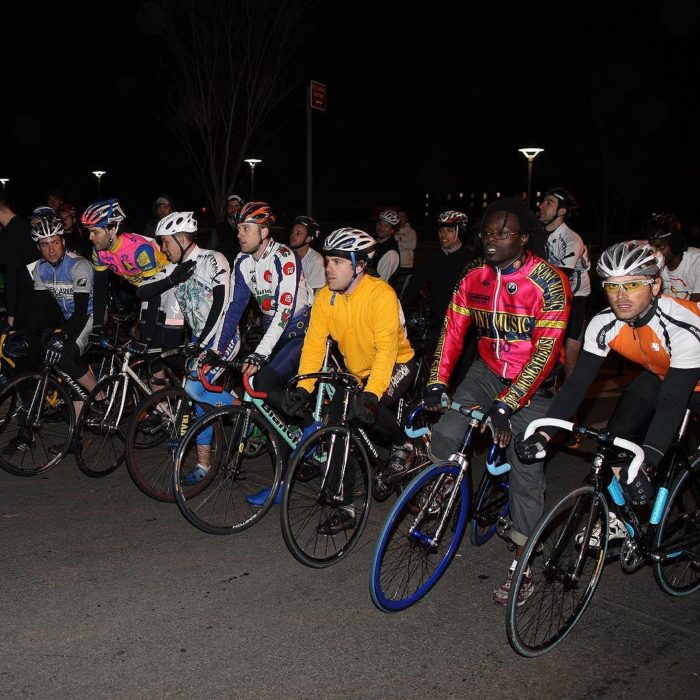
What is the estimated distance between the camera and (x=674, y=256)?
757 cm

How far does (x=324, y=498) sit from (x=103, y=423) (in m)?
2.36

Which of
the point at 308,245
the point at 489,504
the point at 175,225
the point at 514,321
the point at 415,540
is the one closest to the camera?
the point at 415,540

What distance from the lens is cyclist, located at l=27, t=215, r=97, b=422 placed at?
694cm

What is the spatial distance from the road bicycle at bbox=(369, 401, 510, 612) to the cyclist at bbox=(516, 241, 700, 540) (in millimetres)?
472

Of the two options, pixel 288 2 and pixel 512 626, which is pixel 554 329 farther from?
pixel 288 2

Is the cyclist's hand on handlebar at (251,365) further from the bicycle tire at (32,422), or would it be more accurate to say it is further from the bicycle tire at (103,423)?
the bicycle tire at (32,422)

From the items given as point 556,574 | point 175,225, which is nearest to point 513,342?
point 556,574

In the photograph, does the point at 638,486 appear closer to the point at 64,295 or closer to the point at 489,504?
the point at 489,504

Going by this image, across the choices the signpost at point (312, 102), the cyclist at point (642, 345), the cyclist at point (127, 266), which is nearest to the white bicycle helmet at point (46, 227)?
the cyclist at point (127, 266)

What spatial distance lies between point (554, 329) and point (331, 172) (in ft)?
184

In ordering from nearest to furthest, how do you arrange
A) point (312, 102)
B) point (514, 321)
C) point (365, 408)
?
point (514, 321) < point (365, 408) < point (312, 102)

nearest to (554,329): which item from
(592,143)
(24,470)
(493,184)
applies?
(24,470)

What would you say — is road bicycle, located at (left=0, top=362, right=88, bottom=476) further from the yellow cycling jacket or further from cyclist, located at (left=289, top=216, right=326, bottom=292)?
cyclist, located at (left=289, top=216, right=326, bottom=292)

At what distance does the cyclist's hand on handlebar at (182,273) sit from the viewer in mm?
6379
